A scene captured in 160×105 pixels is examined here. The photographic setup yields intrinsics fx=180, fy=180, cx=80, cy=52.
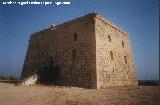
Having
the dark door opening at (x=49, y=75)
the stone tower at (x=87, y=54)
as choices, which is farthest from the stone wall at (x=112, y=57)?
the dark door opening at (x=49, y=75)

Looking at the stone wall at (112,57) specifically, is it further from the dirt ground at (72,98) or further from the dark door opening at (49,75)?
the dark door opening at (49,75)

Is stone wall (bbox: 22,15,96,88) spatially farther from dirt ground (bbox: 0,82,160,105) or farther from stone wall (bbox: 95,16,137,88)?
dirt ground (bbox: 0,82,160,105)

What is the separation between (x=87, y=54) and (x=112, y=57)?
2829 mm

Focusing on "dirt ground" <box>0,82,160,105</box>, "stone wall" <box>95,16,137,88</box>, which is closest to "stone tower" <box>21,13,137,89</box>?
"stone wall" <box>95,16,137,88</box>

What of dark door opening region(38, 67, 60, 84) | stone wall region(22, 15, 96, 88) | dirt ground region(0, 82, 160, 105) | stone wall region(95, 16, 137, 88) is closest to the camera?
dirt ground region(0, 82, 160, 105)

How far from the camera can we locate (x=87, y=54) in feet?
41.8

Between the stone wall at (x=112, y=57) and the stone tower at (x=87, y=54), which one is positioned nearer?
the stone tower at (x=87, y=54)

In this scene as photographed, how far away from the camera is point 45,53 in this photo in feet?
55.9

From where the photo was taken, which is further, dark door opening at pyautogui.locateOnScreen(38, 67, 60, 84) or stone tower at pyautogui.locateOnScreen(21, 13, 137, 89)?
dark door opening at pyautogui.locateOnScreen(38, 67, 60, 84)

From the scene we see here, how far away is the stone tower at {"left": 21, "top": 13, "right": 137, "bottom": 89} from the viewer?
12486 millimetres

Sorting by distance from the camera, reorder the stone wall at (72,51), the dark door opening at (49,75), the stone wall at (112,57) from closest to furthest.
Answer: the stone wall at (72,51), the stone wall at (112,57), the dark door opening at (49,75)

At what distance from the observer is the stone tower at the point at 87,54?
1249 cm

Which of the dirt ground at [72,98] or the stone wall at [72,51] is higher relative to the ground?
the stone wall at [72,51]

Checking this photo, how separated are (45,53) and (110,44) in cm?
627
